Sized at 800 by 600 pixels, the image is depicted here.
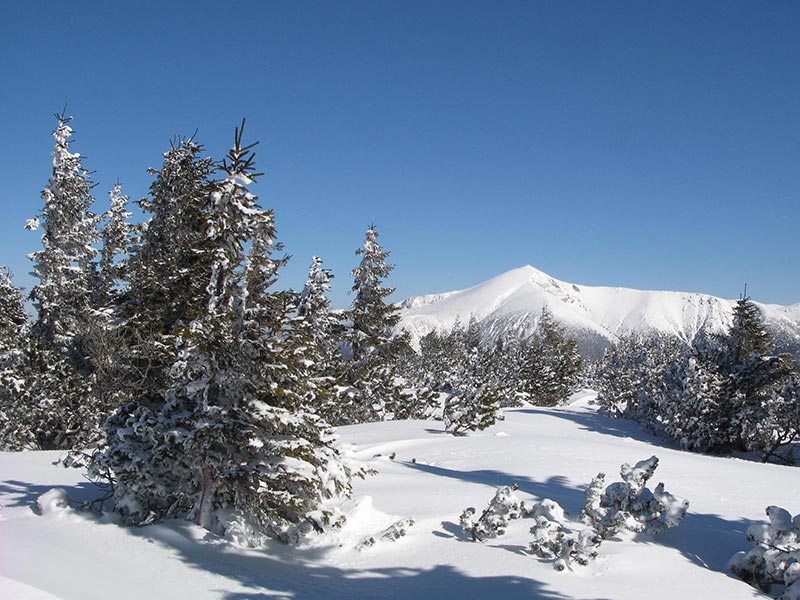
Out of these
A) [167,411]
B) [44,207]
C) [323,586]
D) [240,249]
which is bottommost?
[323,586]

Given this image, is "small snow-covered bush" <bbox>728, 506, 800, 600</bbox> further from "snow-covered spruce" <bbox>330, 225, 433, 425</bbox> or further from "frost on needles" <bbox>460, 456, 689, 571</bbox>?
"snow-covered spruce" <bbox>330, 225, 433, 425</bbox>

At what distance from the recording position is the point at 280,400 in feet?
30.3

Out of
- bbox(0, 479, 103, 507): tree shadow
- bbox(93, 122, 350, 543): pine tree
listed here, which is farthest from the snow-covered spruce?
bbox(93, 122, 350, 543): pine tree

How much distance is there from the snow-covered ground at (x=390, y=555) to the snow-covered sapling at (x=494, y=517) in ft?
0.63

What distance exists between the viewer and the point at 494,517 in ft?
28.8

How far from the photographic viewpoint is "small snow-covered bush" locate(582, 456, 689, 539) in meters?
8.29

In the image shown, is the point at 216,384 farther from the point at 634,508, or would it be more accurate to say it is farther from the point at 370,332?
the point at 370,332

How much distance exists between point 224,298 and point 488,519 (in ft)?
20.2

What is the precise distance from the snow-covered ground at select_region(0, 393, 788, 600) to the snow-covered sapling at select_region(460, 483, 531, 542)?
19 centimetres

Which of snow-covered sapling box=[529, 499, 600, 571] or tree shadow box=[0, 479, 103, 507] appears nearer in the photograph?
snow-covered sapling box=[529, 499, 600, 571]

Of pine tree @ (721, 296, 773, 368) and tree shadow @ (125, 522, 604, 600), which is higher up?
pine tree @ (721, 296, 773, 368)

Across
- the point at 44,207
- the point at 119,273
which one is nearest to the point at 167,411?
the point at 119,273

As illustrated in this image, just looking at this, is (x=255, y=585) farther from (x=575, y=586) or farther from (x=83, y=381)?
(x=83, y=381)

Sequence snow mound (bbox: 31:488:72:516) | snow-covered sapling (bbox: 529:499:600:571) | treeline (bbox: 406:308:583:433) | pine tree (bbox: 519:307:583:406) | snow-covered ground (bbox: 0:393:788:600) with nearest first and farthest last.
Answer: snow-covered ground (bbox: 0:393:788:600)
snow-covered sapling (bbox: 529:499:600:571)
snow mound (bbox: 31:488:72:516)
treeline (bbox: 406:308:583:433)
pine tree (bbox: 519:307:583:406)
